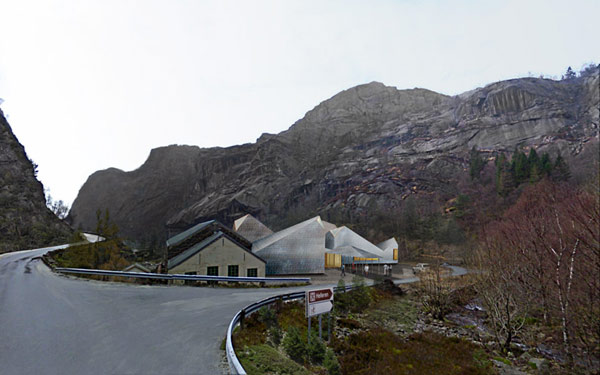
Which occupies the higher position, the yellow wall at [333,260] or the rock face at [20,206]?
the rock face at [20,206]

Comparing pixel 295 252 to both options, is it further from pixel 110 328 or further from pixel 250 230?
pixel 110 328

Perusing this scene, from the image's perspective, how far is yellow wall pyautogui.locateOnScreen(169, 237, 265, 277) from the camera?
2739 centimetres

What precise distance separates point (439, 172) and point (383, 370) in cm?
12375

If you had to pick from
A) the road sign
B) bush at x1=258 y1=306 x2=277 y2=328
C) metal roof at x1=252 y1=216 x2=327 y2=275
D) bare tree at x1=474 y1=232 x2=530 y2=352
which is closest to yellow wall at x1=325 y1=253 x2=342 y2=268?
metal roof at x1=252 y1=216 x2=327 y2=275

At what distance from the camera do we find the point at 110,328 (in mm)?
9453

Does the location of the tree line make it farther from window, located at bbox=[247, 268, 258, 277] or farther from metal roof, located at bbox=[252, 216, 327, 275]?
window, located at bbox=[247, 268, 258, 277]

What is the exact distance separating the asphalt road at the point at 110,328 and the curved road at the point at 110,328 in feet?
0.06

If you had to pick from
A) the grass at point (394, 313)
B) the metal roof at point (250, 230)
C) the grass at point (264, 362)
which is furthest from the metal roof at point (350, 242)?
the grass at point (264, 362)

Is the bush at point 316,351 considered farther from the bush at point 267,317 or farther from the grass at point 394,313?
the grass at point 394,313

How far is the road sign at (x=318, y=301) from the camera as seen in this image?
1070 cm

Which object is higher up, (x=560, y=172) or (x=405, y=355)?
(x=560, y=172)

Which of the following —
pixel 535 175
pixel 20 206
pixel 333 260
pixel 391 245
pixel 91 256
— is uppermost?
pixel 535 175

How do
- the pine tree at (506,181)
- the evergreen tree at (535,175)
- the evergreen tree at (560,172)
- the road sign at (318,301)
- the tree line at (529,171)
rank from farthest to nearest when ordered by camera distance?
1. the pine tree at (506,181)
2. the tree line at (529,171)
3. the evergreen tree at (560,172)
4. the evergreen tree at (535,175)
5. the road sign at (318,301)

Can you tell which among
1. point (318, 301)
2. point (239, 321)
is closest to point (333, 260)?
point (318, 301)
